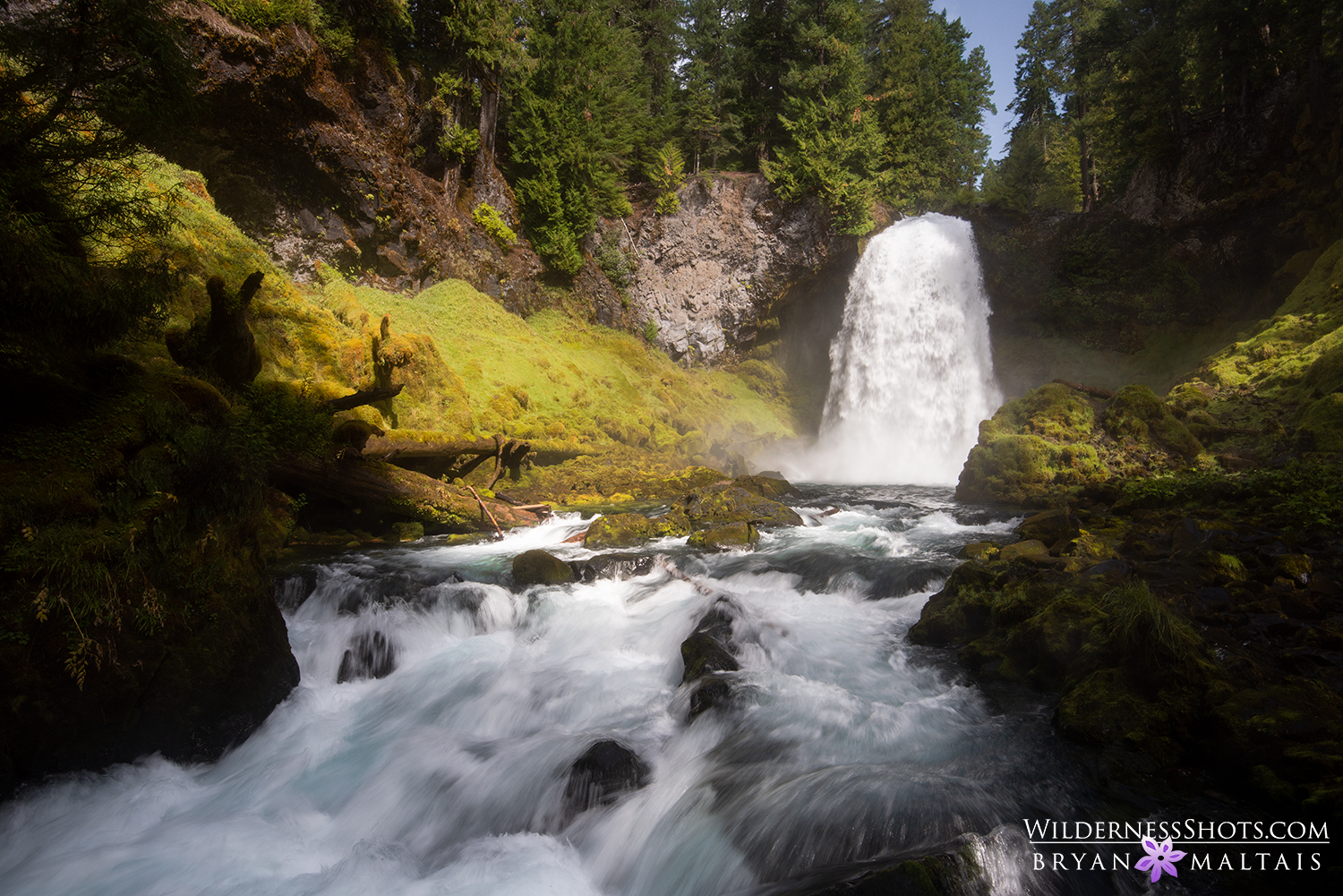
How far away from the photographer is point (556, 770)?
4.75 meters

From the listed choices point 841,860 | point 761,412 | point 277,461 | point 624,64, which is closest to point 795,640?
point 841,860

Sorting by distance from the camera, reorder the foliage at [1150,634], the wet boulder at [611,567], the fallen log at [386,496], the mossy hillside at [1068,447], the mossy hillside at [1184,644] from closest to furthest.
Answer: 1. the mossy hillside at [1184,644]
2. the foliage at [1150,634]
3. the wet boulder at [611,567]
4. the fallen log at [386,496]
5. the mossy hillside at [1068,447]

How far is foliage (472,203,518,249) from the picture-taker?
21.5 meters

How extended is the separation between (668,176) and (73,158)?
24850mm

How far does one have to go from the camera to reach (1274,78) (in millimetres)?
17375

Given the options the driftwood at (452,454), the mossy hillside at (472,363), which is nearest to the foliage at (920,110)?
the mossy hillside at (472,363)

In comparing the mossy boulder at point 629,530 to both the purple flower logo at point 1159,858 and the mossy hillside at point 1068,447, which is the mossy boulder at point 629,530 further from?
the purple flower logo at point 1159,858

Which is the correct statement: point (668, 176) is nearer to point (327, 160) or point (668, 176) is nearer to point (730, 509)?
point (327, 160)

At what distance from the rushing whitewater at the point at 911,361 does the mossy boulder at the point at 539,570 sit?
15.8m

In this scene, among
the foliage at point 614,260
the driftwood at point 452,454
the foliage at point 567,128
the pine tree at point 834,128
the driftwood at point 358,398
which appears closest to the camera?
the driftwood at point 358,398

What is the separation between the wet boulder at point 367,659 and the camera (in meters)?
6.54

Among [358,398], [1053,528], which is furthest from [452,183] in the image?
[1053,528]

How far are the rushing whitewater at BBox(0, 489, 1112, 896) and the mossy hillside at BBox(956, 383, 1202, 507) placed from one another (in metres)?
6.08

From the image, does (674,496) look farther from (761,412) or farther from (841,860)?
(761,412)
